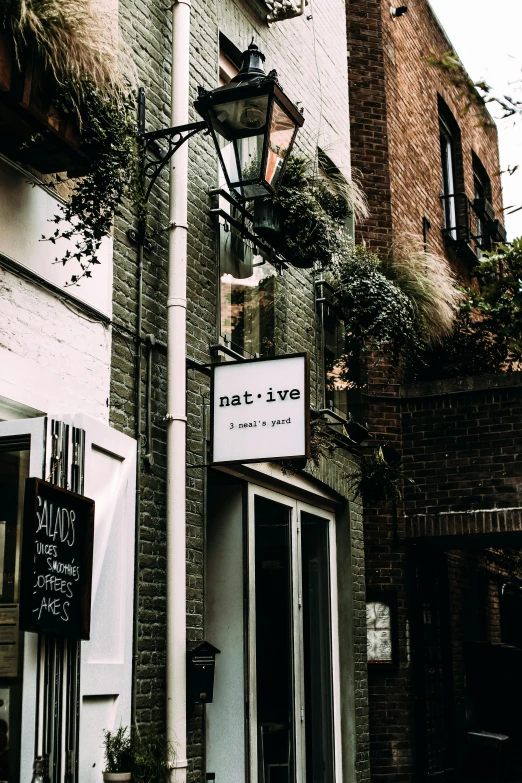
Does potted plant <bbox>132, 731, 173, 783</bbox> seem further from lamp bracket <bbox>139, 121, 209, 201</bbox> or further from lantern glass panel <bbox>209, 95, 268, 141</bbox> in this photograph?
lantern glass panel <bbox>209, 95, 268, 141</bbox>

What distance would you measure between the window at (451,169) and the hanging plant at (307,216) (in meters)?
5.69

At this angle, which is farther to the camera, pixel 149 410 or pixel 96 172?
pixel 149 410

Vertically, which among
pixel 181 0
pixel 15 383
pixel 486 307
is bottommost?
pixel 15 383

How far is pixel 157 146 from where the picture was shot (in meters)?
6.89

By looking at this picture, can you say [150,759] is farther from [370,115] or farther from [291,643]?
[370,115]

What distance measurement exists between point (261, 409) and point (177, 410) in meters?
0.51

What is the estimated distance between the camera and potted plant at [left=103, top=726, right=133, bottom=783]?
5242 mm

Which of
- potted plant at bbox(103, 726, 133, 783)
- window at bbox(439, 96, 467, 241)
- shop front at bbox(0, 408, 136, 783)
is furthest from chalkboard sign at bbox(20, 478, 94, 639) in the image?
window at bbox(439, 96, 467, 241)

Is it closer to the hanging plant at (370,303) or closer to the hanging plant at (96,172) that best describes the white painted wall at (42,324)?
the hanging plant at (96,172)

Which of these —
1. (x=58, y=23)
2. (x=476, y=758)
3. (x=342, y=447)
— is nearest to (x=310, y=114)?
(x=342, y=447)

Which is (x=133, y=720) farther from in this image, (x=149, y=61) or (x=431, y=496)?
(x=431, y=496)

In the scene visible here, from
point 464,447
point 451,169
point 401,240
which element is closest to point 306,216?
point 401,240

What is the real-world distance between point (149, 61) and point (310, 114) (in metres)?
3.33

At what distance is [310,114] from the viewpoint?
1007 cm
